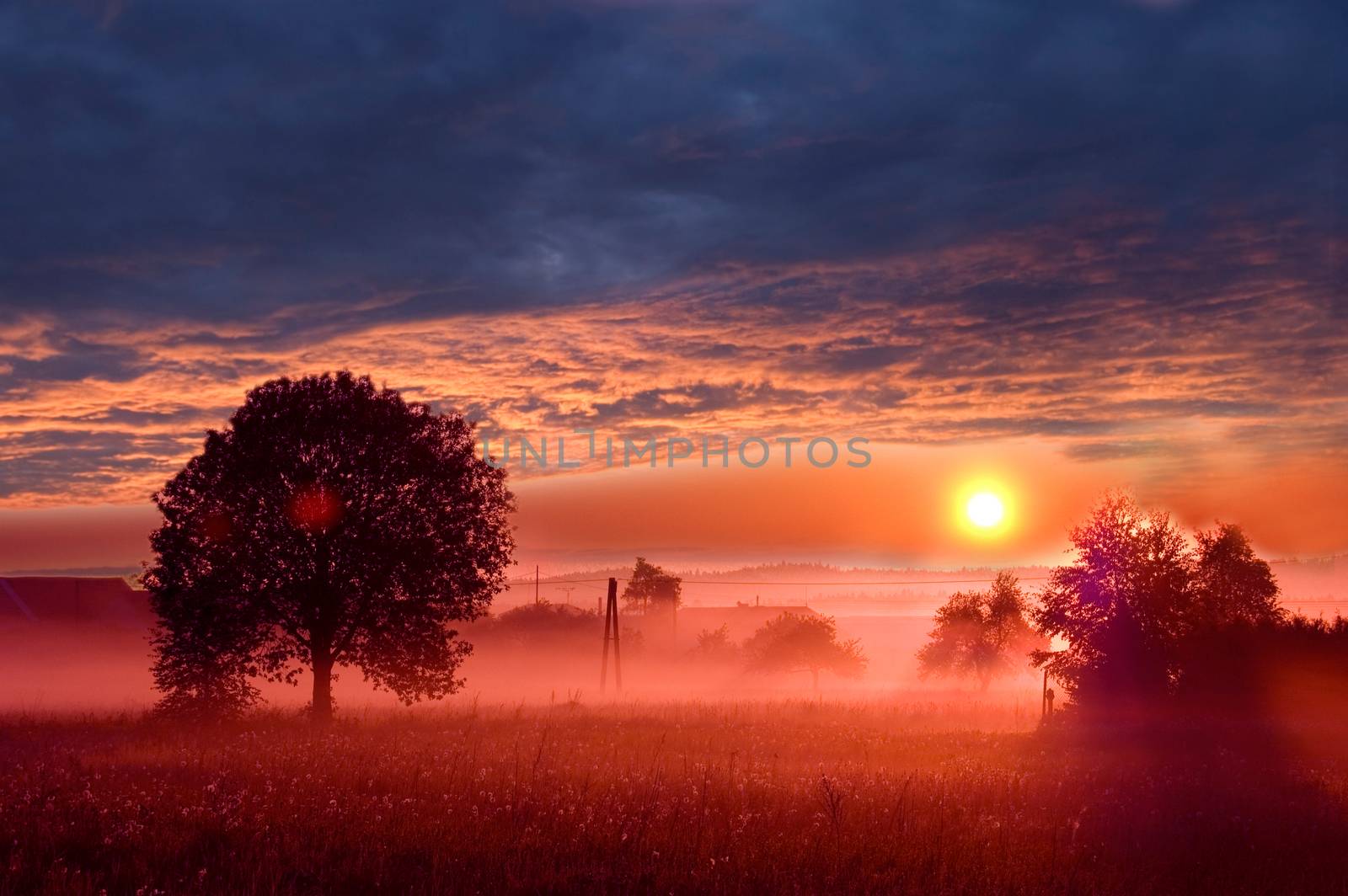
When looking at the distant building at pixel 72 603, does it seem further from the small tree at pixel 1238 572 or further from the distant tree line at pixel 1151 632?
the small tree at pixel 1238 572

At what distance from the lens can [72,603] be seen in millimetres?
69875

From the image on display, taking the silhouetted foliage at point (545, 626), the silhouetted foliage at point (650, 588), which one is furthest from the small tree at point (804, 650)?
the silhouetted foliage at point (650, 588)

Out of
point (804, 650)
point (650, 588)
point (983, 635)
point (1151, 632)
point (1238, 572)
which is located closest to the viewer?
point (1151, 632)

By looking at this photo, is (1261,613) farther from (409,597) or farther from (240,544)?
(240,544)

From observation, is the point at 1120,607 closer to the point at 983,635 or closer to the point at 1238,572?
the point at 1238,572

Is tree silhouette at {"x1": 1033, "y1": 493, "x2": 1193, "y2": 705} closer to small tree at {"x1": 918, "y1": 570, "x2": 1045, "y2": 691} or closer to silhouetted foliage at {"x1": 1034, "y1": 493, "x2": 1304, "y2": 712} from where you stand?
silhouetted foliage at {"x1": 1034, "y1": 493, "x2": 1304, "y2": 712}

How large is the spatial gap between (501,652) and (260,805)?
89.5 m

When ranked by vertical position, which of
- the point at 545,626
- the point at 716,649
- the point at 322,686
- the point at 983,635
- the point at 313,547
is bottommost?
the point at 716,649

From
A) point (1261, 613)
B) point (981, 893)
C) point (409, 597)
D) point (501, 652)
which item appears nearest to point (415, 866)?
point (981, 893)

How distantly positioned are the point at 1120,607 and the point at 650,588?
10209 cm

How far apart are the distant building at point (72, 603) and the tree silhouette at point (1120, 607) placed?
6218 centimetres

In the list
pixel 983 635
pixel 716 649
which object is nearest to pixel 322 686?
pixel 983 635

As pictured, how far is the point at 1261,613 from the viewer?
51.0m

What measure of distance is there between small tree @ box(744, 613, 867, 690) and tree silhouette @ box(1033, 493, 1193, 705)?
5499cm
